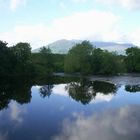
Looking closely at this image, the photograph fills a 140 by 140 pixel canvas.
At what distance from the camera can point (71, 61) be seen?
128 m

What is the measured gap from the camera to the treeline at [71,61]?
10575 cm

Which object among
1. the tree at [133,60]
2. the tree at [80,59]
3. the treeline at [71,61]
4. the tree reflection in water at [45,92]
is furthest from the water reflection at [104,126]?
the tree at [133,60]

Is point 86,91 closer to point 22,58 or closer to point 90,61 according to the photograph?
point 22,58

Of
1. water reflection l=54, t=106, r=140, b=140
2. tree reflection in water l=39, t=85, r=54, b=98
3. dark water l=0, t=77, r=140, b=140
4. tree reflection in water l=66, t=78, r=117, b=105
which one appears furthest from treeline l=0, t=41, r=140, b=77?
water reflection l=54, t=106, r=140, b=140

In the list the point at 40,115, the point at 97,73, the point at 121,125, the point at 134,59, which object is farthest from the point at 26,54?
the point at 121,125

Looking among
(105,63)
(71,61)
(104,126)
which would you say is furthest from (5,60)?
(104,126)

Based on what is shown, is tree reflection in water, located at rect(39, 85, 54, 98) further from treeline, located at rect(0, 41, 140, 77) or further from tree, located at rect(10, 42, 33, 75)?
tree, located at rect(10, 42, 33, 75)

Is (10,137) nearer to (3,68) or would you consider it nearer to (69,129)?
(69,129)

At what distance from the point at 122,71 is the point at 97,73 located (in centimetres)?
1226

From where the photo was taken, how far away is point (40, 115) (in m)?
36.4

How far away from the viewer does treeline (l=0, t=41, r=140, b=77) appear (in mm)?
105750

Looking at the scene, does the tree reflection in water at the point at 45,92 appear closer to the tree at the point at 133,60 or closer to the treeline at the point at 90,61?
the treeline at the point at 90,61

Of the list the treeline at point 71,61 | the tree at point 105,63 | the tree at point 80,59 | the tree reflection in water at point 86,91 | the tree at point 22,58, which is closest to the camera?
the tree reflection in water at point 86,91

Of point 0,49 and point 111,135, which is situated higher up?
point 0,49
